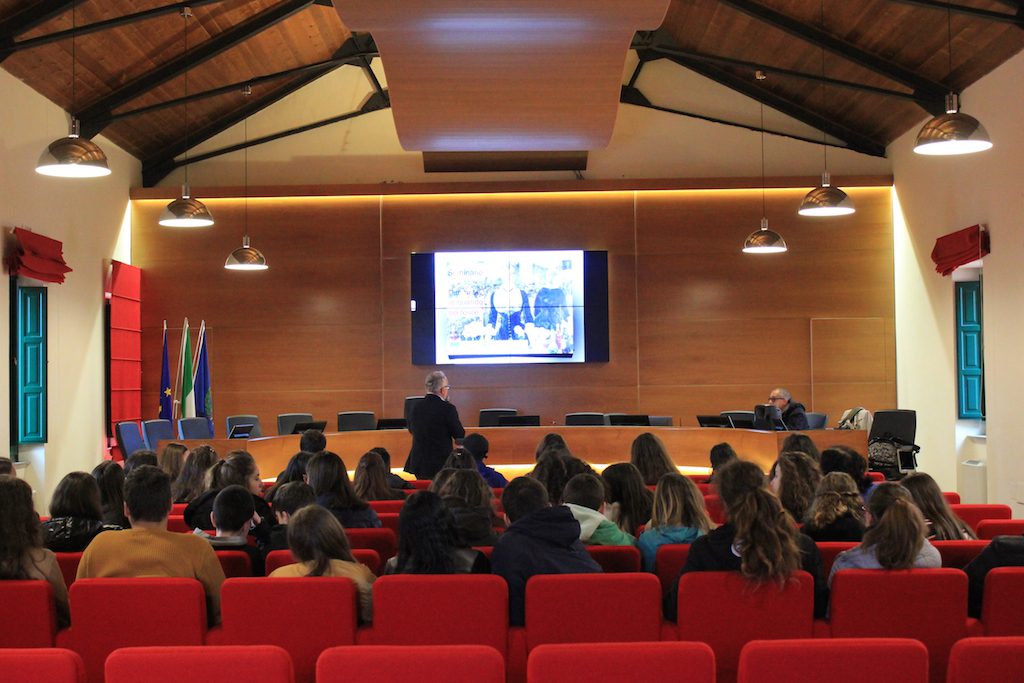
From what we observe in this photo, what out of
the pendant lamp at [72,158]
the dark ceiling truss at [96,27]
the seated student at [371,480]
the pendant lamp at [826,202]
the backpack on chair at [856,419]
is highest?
the dark ceiling truss at [96,27]

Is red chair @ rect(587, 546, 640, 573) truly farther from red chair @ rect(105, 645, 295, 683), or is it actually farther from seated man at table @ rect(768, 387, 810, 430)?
seated man at table @ rect(768, 387, 810, 430)

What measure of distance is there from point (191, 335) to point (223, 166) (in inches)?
93.5

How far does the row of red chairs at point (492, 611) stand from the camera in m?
3.37

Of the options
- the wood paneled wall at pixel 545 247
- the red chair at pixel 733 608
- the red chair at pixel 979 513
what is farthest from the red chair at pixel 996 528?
the wood paneled wall at pixel 545 247

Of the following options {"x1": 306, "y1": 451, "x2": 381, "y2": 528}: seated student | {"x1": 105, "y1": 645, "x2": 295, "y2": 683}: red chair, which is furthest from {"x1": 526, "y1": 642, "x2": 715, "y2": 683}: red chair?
{"x1": 306, "y1": 451, "x2": 381, "y2": 528}: seated student

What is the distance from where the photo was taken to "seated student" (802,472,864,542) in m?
4.43

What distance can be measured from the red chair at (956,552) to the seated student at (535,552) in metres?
1.39

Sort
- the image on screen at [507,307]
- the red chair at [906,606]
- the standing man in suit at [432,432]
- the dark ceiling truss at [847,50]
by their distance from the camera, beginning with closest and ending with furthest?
the red chair at [906,606]
the standing man in suit at [432,432]
the dark ceiling truss at [847,50]
the image on screen at [507,307]

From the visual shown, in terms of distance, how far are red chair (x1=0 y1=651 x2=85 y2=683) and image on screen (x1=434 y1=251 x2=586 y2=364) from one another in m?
11.3

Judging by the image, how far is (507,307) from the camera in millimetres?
13719

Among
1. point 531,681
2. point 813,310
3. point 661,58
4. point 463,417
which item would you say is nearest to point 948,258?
point 813,310

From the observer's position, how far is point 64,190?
448 inches

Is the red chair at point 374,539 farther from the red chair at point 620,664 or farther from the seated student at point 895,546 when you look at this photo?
the red chair at point 620,664

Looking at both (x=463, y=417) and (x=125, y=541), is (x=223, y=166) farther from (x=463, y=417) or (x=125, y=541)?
(x=125, y=541)
